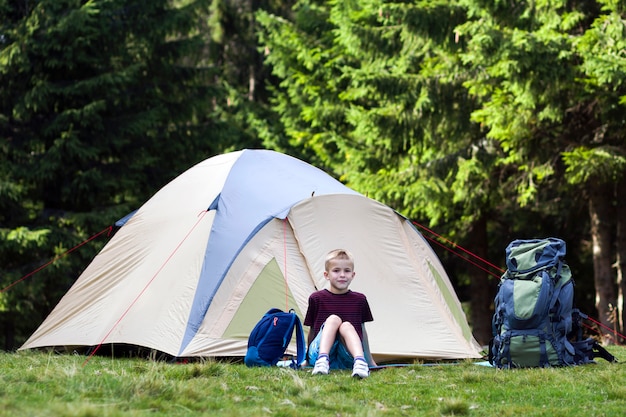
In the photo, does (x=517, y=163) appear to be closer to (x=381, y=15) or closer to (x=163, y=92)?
(x=381, y=15)

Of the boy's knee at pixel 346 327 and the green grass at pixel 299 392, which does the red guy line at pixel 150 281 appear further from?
the boy's knee at pixel 346 327

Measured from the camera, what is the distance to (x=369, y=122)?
1355cm

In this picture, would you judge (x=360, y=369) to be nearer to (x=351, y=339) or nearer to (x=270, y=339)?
(x=351, y=339)

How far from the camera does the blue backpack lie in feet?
21.8

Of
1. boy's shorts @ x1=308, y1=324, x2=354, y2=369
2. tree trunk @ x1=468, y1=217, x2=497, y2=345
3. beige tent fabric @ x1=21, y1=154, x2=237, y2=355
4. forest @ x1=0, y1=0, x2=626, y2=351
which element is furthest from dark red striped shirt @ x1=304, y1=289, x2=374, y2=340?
tree trunk @ x1=468, y1=217, x2=497, y2=345

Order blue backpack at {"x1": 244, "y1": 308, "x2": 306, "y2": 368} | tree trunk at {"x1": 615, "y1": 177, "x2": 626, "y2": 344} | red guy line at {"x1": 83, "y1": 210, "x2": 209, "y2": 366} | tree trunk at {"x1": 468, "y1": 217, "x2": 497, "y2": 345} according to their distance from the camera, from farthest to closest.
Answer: tree trunk at {"x1": 468, "y1": 217, "x2": 497, "y2": 345} → tree trunk at {"x1": 615, "y1": 177, "x2": 626, "y2": 344} → red guy line at {"x1": 83, "y1": 210, "x2": 209, "y2": 366} → blue backpack at {"x1": 244, "y1": 308, "x2": 306, "y2": 368}

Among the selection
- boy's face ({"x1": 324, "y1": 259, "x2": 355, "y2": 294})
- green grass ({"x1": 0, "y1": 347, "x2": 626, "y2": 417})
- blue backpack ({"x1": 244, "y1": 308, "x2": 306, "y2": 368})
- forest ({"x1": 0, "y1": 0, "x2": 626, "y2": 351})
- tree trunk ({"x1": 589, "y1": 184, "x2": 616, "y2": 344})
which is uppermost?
forest ({"x1": 0, "y1": 0, "x2": 626, "y2": 351})

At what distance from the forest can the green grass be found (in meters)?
4.82

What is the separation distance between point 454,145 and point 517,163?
998mm

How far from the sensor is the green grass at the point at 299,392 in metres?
4.20

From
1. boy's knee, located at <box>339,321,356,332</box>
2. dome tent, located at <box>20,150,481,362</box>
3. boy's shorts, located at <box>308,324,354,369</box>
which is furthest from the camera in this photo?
dome tent, located at <box>20,150,481,362</box>

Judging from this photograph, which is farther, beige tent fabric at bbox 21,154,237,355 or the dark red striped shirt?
beige tent fabric at bbox 21,154,237,355

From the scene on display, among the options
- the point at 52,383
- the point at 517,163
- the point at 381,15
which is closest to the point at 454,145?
the point at 517,163

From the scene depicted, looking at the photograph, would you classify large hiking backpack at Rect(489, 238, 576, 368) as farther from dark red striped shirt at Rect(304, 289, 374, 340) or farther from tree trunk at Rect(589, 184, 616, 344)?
tree trunk at Rect(589, 184, 616, 344)
